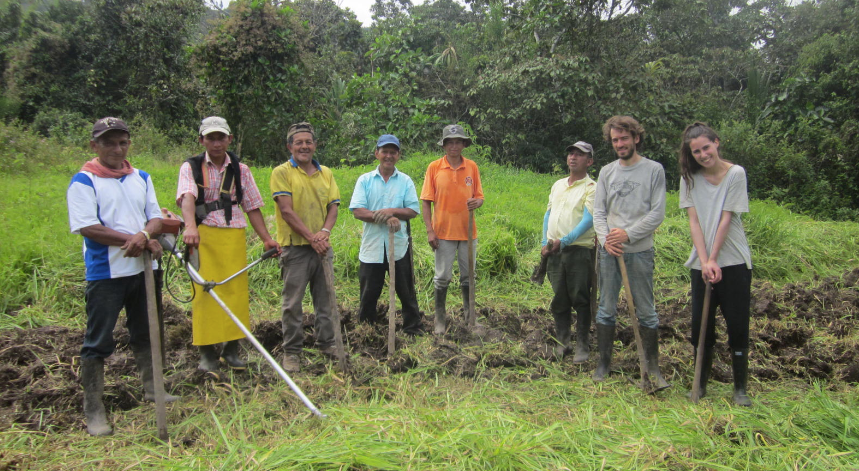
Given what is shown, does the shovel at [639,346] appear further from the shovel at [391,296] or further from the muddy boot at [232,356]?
the muddy boot at [232,356]

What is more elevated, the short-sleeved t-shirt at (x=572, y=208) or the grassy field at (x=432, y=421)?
the short-sleeved t-shirt at (x=572, y=208)

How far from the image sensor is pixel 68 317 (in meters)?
5.03

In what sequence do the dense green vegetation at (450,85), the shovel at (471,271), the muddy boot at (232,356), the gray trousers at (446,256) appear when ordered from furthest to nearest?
the dense green vegetation at (450,85), the gray trousers at (446,256), the shovel at (471,271), the muddy boot at (232,356)

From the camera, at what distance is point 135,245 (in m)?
3.04

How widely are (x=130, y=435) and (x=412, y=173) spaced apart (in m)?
6.97

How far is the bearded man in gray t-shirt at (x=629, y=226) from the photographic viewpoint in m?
3.55

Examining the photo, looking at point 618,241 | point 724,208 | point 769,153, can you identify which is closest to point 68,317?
point 618,241

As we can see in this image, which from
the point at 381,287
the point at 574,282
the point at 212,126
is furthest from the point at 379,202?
the point at 574,282

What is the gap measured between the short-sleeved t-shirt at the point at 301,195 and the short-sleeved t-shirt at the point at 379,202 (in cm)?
34

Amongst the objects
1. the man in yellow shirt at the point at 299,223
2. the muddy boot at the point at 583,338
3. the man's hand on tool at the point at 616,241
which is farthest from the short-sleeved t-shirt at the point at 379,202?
the man's hand on tool at the point at 616,241

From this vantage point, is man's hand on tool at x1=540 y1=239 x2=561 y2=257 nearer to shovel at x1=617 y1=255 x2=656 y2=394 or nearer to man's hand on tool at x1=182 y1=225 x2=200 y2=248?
shovel at x1=617 y1=255 x2=656 y2=394

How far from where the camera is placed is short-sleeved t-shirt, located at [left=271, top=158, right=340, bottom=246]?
397 centimetres

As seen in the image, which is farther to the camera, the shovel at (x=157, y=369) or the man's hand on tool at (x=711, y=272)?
the man's hand on tool at (x=711, y=272)

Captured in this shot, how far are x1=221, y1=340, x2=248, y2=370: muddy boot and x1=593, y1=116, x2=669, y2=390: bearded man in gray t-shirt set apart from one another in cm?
245
